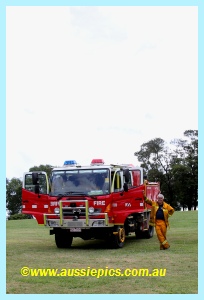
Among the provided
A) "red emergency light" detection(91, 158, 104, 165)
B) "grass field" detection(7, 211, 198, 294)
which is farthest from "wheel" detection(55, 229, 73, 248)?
"red emergency light" detection(91, 158, 104, 165)

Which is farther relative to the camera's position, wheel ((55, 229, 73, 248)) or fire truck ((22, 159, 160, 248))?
wheel ((55, 229, 73, 248))

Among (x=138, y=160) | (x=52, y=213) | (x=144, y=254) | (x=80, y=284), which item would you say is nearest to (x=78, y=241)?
(x=52, y=213)

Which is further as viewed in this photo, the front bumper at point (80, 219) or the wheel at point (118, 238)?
the wheel at point (118, 238)

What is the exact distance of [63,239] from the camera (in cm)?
1644

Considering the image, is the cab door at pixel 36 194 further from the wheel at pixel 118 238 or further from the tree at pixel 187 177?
the tree at pixel 187 177

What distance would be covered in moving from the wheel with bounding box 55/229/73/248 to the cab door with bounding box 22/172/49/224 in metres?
0.79

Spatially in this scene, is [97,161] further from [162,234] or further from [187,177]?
[187,177]

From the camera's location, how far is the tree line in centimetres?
6456

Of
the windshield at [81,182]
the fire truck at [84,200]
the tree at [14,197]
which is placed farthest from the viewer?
the tree at [14,197]

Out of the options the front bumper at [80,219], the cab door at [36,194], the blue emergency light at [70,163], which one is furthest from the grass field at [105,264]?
the blue emergency light at [70,163]

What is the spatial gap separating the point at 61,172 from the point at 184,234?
21.8 ft

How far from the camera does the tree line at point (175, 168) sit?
212 feet

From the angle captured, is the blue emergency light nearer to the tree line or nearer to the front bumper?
the front bumper

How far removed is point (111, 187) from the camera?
15289 millimetres
